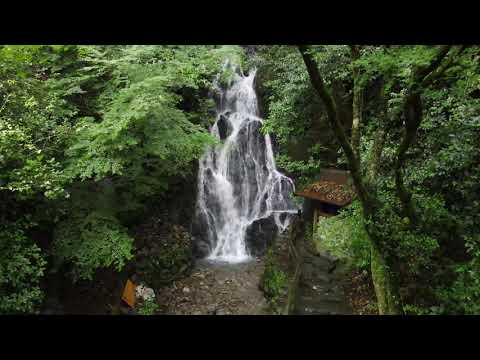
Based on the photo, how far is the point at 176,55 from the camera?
27.8ft

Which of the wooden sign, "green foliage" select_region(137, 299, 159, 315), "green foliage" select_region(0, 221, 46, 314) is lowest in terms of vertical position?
"green foliage" select_region(137, 299, 159, 315)

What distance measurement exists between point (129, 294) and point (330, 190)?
8.45 meters

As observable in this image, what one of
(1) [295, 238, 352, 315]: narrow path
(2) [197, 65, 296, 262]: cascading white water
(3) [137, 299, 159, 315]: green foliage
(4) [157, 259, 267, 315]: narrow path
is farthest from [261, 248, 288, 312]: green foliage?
(3) [137, 299, 159, 315]: green foliage

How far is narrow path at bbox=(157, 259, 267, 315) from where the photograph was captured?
10.3 m

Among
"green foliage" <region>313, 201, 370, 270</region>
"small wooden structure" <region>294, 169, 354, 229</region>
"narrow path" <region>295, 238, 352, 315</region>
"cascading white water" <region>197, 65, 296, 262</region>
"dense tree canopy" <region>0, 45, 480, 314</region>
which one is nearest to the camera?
"dense tree canopy" <region>0, 45, 480, 314</region>

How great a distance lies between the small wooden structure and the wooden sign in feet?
24.0

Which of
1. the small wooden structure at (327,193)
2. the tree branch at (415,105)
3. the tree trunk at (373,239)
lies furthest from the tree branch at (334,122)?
the small wooden structure at (327,193)

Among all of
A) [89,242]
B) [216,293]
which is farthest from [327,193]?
[89,242]

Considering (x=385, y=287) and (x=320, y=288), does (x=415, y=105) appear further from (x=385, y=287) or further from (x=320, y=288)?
(x=320, y=288)

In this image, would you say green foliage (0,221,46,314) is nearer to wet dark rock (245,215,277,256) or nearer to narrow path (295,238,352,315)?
narrow path (295,238,352,315)

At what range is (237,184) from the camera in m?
16.2

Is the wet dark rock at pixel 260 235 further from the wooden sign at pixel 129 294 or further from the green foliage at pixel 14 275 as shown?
the green foliage at pixel 14 275
